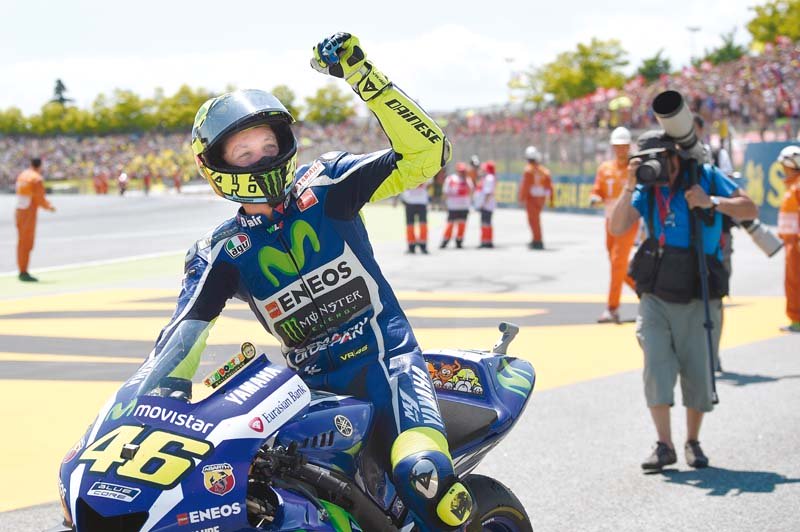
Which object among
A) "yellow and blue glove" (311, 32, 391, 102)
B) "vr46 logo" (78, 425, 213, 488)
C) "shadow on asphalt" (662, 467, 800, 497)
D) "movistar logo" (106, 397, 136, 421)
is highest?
"yellow and blue glove" (311, 32, 391, 102)

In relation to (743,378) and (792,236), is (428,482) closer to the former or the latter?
(743,378)

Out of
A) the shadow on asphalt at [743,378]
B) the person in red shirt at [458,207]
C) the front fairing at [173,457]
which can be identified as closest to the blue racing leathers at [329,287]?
the front fairing at [173,457]

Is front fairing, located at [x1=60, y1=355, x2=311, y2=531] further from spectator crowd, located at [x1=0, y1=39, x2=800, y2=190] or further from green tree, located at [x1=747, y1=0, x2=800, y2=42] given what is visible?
green tree, located at [x1=747, y1=0, x2=800, y2=42]

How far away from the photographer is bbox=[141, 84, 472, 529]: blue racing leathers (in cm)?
379

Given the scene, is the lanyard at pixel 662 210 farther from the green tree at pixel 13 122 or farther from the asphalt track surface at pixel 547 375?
the green tree at pixel 13 122

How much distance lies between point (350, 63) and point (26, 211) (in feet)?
47.0

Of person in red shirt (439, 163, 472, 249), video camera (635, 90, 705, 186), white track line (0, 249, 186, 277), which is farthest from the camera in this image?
person in red shirt (439, 163, 472, 249)

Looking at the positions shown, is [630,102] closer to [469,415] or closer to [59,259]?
[59,259]

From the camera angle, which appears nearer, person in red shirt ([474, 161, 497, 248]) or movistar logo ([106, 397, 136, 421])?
movistar logo ([106, 397, 136, 421])

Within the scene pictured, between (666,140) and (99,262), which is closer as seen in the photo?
(666,140)

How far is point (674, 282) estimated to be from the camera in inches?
257

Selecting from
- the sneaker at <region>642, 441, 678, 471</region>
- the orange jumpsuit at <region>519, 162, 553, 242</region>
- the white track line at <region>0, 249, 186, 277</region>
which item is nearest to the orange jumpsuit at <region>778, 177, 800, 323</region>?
the sneaker at <region>642, 441, 678, 471</region>

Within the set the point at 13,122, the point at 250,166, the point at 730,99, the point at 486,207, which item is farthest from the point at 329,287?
the point at 13,122

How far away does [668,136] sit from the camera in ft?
21.2
